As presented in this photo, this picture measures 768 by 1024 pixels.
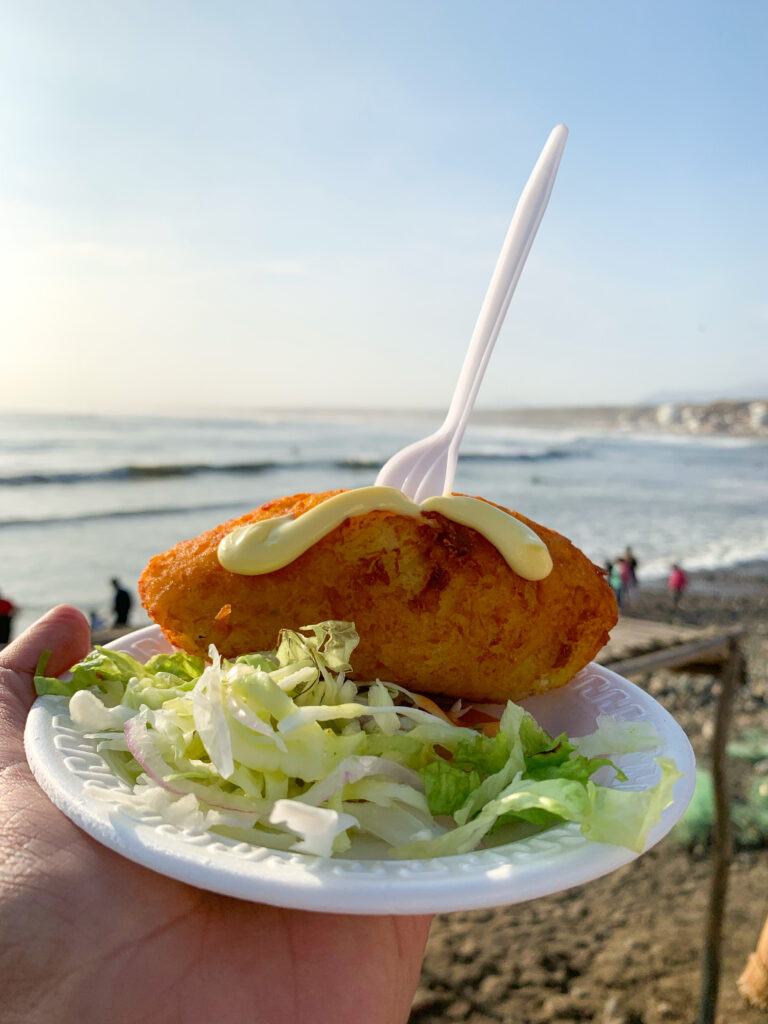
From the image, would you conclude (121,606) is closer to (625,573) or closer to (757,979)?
(625,573)

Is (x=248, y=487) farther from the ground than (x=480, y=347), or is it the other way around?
(x=480, y=347)

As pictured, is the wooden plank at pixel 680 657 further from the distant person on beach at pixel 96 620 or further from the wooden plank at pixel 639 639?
the distant person on beach at pixel 96 620

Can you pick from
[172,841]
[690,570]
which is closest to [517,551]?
[172,841]

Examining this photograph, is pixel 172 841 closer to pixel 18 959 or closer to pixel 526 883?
pixel 18 959

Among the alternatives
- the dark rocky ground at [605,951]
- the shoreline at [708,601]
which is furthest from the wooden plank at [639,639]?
the shoreline at [708,601]

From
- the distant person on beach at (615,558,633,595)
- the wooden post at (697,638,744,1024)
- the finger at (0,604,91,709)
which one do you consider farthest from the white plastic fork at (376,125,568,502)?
the distant person on beach at (615,558,633,595)

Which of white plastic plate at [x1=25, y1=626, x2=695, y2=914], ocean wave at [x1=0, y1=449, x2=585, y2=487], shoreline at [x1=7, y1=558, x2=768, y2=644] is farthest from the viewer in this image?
ocean wave at [x1=0, y1=449, x2=585, y2=487]

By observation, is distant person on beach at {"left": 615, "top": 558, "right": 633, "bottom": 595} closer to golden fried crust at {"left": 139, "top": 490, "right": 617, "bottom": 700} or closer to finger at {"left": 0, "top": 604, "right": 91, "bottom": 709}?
golden fried crust at {"left": 139, "top": 490, "right": 617, "bottom": 700}

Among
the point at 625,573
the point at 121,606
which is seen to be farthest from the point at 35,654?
the point at 625,573
